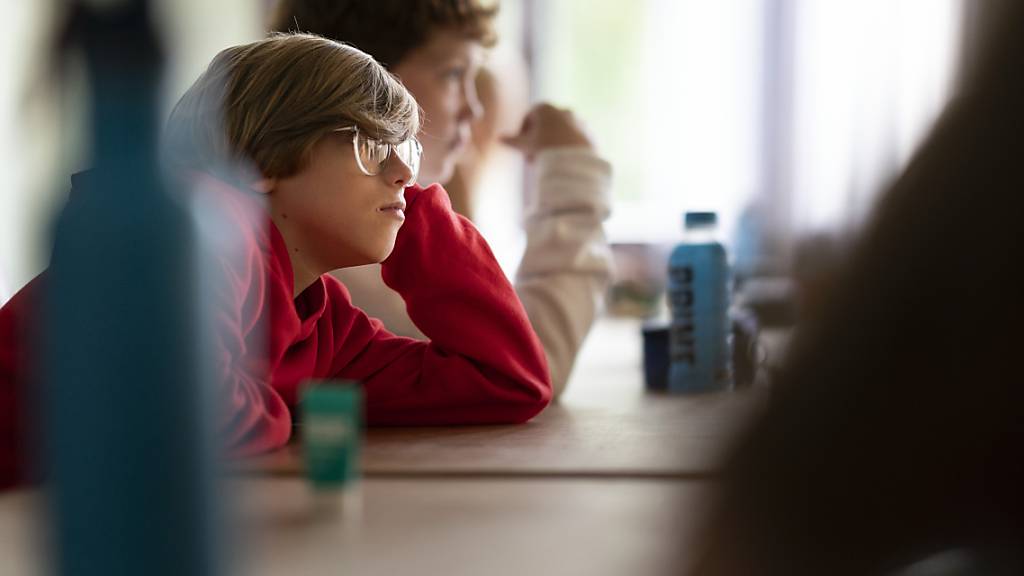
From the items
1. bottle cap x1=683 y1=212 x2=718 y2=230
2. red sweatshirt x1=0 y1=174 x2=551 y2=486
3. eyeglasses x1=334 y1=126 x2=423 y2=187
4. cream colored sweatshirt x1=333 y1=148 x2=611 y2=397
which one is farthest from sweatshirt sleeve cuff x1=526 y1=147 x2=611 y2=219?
eyeglasses x1=334 y1=126 x2=423 y2=187

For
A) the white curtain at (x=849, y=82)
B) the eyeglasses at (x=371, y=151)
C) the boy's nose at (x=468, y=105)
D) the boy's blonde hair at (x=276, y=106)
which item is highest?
the boy's blonde hair at (x=276, y=106)

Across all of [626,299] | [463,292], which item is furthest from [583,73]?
[463,292]

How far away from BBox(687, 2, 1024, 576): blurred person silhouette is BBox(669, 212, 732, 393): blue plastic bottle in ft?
3.50

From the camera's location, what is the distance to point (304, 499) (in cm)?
68

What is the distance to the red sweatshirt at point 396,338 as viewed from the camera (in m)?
0.87

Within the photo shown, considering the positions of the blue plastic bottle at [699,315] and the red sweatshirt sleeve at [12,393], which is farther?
the blue plastic bottle at [699,315]

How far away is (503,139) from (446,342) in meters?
0.58

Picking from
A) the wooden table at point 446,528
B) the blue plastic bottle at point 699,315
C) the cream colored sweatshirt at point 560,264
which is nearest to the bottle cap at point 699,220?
the blue plastic bottle at point 699,315

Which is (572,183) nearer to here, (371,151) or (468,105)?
(468,105)

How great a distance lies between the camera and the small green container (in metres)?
0.60

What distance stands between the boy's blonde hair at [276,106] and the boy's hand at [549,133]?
22.2 inches

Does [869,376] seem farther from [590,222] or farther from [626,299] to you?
[626,299]

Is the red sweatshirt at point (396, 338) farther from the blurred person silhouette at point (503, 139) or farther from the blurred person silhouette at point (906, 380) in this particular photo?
the blurred person silhouette at point (906, 380)

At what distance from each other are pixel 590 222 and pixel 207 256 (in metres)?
1.21
